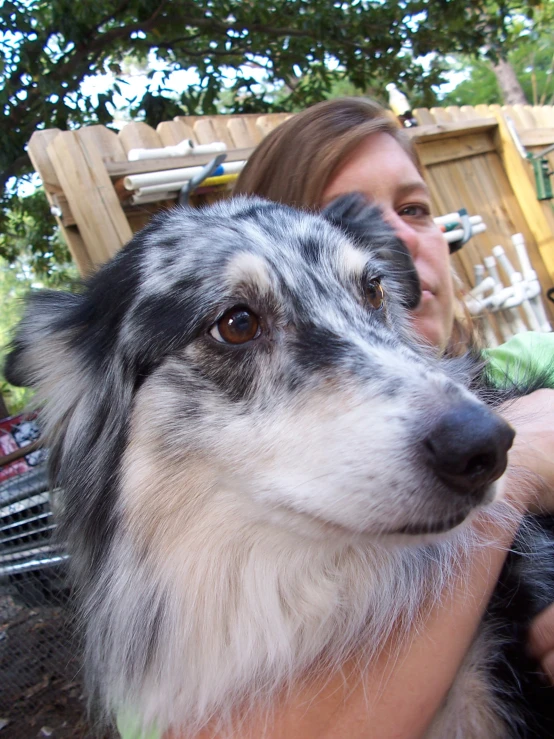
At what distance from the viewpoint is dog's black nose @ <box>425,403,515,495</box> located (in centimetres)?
106

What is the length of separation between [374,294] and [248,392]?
1.83 feet

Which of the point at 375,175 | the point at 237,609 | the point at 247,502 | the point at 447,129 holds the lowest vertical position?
the point at 237,609

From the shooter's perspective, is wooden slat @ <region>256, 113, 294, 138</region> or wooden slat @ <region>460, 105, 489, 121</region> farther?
wooden slat @ <region>460, 105, 489, 121</region>

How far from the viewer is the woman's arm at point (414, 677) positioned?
1.23 m

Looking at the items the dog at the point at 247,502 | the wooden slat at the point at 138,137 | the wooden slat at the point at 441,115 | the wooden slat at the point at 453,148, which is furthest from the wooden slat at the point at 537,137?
the dog at the point at 247,502

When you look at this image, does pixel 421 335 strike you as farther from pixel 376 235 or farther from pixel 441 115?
pixel 441 115

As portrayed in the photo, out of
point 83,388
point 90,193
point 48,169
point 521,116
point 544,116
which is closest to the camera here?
point 83,388

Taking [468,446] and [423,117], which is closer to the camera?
[468,446]

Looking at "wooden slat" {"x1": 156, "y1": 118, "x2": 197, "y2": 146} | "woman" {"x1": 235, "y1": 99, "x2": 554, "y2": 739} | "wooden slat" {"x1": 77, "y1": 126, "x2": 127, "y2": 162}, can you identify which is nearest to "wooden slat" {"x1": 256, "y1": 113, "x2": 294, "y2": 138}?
"wooden slat" {"x1": 156, "y1": 118, "x2": 197, "y2": 146}

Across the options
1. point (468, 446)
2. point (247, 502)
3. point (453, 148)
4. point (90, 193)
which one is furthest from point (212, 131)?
point (468, 446)

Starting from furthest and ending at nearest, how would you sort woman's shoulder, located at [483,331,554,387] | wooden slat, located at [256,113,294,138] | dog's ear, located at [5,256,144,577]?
wooden slat, located at [256,113,294,138], woman's shoulder, located at [483,331,554,387], dog's ear, located at [5,256,144,577]

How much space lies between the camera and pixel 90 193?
3.22m

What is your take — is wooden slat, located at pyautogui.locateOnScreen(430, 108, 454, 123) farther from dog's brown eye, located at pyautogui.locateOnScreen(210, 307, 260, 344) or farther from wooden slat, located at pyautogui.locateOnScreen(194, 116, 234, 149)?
dog's brown eye, located at pyautogui.locateOnScreen(210, 307, 260, 344)

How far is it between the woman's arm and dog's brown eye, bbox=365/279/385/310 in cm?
54
